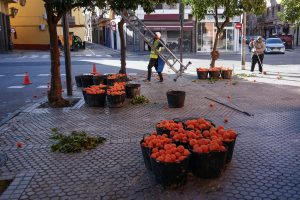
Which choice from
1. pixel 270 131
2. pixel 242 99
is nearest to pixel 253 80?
pixel 242 99

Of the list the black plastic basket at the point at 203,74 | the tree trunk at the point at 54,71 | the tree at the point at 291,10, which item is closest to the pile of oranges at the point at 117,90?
the tree trunk at the point at 54,71

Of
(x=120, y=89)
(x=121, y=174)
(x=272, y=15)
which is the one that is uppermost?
(x=272, y=15)

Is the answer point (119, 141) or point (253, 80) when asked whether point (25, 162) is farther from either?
point (253, 80)

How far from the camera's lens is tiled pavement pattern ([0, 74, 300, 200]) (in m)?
4.81

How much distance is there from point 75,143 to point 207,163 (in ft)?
8.72

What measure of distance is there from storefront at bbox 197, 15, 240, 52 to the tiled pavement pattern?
96.9ft

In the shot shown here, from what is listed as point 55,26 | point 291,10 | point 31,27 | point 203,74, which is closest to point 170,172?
point 55,26

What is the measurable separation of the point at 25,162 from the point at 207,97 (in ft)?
22.3

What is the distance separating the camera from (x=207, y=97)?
11.5 m

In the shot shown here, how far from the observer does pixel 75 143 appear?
21.6 ft

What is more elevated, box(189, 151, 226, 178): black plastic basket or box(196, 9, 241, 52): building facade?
box(196, 9, 241, 52): building facade

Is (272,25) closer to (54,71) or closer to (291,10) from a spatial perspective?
(291,10)

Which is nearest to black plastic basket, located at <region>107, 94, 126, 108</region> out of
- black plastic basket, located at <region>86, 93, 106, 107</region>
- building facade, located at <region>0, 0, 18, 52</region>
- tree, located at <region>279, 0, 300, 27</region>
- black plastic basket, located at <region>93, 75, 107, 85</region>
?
black plastic basket, located at <region>86, 93, 106, 107</region>

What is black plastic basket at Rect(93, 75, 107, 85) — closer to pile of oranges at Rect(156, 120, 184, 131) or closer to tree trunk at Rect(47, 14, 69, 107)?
tree trunk at Rect(47, 14, 69, 107)
